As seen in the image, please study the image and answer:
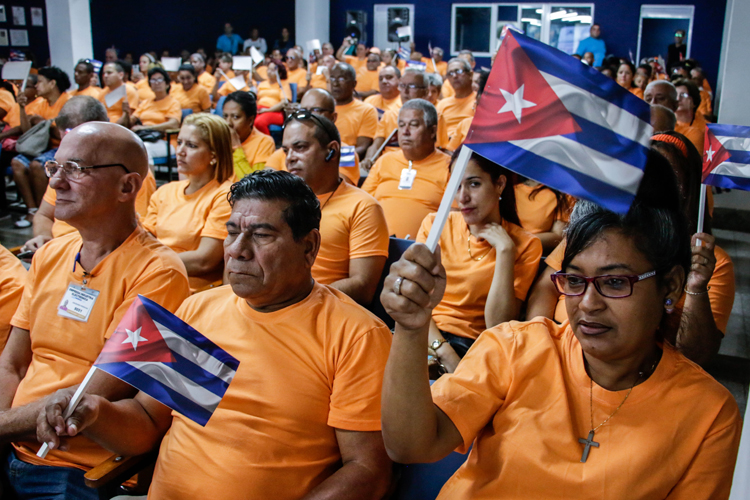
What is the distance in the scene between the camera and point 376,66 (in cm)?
1177

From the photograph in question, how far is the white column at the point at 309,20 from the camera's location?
1656 cm

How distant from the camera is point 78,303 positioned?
186 cm

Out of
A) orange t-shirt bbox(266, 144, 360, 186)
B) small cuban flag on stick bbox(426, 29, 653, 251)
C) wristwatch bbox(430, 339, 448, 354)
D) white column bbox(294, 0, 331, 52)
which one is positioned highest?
white column bbox(294, 0, 331, 52)

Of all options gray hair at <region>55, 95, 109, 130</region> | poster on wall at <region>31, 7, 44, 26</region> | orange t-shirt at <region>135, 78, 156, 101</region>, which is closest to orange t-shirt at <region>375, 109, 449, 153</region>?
gray hair at <region>55, 95, 109, 130</region>

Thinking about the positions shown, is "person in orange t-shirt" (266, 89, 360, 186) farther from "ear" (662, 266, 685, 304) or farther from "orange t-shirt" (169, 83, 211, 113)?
"orange t-shirt" (169, 83, 211, 113)

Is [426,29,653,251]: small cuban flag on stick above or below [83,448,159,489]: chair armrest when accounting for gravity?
above

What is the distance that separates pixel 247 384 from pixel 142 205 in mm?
2481

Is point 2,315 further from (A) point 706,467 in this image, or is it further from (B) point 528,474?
(A) point 706,467

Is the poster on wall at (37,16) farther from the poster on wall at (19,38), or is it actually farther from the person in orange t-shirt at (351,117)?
the person in orange t-shirt at (351,117)

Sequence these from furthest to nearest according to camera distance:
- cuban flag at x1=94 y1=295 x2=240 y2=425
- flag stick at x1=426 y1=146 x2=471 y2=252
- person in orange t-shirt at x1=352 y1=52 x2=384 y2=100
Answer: person in orange t-shirt at x1=352 y1=52 x2=384 y2=100, cuban flag at x1=94 y1=295 x2=240 y2=425, flag stick at x1=426 y1=146 x2=471 y2=252

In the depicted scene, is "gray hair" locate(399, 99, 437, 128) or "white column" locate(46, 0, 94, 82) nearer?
"gray hair" locate(399, 99, 437, 128)

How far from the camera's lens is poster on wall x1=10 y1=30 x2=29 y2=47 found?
1244 cm

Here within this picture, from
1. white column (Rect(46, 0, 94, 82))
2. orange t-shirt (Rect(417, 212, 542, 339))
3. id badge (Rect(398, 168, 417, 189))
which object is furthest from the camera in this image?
white column (Rect(46, 0, 94, 82))

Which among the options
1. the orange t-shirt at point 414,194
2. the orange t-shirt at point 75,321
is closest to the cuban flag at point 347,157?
the orange t-shirt at point 414,194
